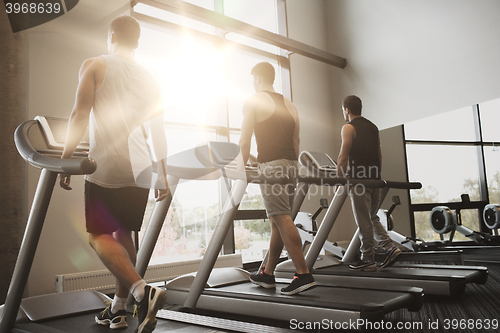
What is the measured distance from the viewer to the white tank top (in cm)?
170

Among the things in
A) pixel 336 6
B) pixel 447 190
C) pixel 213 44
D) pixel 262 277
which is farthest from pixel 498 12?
pixel 262 277

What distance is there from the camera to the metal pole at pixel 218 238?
2.45m

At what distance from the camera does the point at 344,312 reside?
1.99m

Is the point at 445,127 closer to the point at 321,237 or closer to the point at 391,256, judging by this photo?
the point at 391,256

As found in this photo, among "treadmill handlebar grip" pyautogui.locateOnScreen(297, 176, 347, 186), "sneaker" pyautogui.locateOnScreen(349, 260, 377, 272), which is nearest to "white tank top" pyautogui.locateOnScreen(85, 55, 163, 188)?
"treadmill handlebar grip" pyautogui.locateOnScreen(297, 176, 347, 186)

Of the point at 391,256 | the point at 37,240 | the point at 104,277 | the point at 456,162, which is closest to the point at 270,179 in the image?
the point at 37,240

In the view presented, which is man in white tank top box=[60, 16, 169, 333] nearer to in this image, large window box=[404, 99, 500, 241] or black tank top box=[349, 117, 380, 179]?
black tank top box=[349, 117, 380, 179]

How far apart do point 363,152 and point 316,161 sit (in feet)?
1.32

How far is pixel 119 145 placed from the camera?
5.66 ft

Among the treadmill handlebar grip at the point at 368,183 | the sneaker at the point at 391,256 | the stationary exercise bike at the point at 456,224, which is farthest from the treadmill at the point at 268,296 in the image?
the stationary exercise bike at the point at 456,224

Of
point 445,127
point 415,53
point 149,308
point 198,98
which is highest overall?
point 415,53

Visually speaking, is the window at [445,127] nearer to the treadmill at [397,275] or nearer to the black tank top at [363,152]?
the treadmill at [397,275]

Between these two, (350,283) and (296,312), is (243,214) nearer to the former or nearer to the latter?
(350,283)

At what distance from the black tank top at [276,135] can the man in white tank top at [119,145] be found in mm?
822
